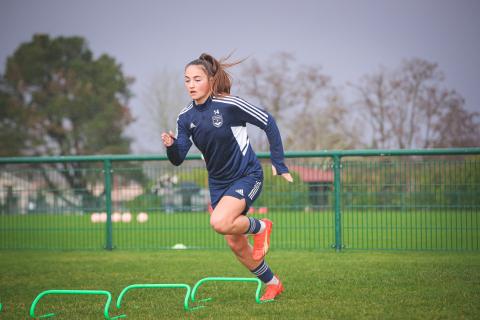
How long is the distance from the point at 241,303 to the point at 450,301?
198 cm

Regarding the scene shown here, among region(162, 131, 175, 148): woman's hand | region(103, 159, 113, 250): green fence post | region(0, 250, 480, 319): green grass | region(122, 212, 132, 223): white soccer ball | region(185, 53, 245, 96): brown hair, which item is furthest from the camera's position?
region(122, 212, 132, 223): white soccer ball

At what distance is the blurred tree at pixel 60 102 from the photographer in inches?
1868

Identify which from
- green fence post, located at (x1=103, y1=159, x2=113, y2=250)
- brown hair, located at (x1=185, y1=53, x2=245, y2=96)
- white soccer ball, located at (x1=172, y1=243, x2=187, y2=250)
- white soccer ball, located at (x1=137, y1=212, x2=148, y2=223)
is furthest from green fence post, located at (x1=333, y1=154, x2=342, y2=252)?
brown hair, located at (x1=185, y1=53, x2=245, y2=96)

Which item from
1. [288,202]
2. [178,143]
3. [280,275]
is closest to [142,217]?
[288,202]

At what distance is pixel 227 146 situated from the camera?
6273 millimetres

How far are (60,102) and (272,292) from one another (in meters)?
43.9

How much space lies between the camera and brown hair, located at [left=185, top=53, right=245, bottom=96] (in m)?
6.32

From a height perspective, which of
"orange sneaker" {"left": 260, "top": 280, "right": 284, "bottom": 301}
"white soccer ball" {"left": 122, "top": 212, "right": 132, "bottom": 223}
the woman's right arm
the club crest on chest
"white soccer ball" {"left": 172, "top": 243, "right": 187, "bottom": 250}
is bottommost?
"white soccer ball" {"left": 172, "top": 243, "right": 187, "bottom": 250}

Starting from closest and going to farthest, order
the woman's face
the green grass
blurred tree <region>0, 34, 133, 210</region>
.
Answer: the green grass, the woman's face, blurred tree <region>0, 34, 133, 210</region>

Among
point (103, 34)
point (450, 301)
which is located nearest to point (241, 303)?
point (450, 301)

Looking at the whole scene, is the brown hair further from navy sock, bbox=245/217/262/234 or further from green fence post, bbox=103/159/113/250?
green fence post, bbox=103/159/113/250

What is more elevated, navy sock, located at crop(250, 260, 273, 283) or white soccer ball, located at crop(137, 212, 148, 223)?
white soccer ball, located at crop(137, 212, 148, 223)

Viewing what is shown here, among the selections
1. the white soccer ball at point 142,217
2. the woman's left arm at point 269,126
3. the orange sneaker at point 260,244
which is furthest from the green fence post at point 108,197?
the woman's left arm at point 269,126

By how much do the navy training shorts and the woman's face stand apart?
0.87 m
